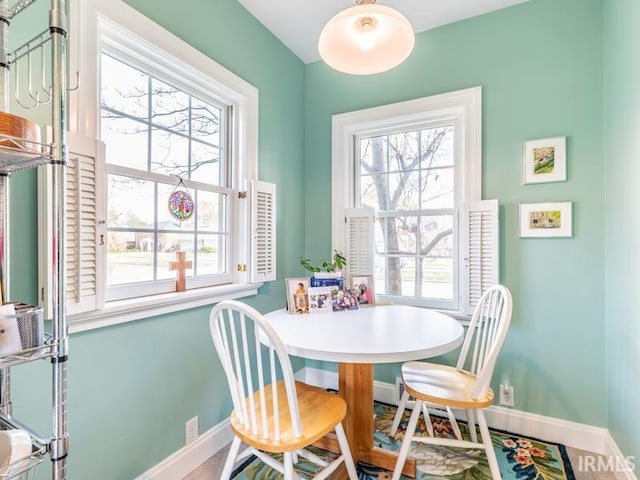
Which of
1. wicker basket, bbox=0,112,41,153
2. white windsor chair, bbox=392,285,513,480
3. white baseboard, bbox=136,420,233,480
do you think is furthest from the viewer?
white baseboard, bbox=136,420,233,480

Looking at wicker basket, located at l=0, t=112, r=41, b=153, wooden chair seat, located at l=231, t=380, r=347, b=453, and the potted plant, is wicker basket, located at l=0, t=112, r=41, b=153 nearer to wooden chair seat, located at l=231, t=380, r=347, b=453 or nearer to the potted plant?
wooden chair seat, located at l=231, t=380, r=347, b=453

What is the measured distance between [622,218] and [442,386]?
1190 mm

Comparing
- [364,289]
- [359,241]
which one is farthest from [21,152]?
[359,241]

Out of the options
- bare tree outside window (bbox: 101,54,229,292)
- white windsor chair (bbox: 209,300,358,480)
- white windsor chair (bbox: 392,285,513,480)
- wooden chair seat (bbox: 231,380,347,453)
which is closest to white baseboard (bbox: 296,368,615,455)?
white windsor chair (bbox: 392,285,513,480)

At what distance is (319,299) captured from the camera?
6.34 feet

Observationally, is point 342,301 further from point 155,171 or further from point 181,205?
point 155,171

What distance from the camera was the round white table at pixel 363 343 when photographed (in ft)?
4.20

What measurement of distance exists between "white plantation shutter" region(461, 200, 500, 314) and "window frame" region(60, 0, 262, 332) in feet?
4.42

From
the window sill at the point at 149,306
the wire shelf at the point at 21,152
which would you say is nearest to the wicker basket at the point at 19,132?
the wire shelf at the point at 21,152

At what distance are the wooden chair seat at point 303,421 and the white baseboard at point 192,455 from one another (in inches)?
20.3

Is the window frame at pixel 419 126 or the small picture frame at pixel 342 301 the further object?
the window frame at pixel 419 126

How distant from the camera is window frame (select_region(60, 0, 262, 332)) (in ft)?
4.33

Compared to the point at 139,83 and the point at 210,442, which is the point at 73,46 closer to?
the point at 139,83

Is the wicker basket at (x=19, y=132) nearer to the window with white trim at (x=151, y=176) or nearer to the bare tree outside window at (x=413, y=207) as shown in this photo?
the window with white trim at (x=151, y=176)
